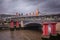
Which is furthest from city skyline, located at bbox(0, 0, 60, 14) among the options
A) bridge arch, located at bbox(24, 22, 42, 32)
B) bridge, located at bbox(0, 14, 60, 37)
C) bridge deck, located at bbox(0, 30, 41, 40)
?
bridge deck, located at bbox(0, 30, 41, 40)

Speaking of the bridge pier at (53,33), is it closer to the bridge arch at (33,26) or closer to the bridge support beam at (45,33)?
the bridge support beam at (45,33)

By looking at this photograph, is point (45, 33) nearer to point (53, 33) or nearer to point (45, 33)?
point (45, 33)

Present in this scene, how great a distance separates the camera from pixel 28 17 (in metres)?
2.24

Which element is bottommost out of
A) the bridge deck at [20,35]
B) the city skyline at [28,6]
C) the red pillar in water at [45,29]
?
the bridge deck at [20,35]

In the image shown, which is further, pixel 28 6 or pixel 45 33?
pixel 28 6

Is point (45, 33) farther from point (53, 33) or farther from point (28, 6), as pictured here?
point (28, 6)

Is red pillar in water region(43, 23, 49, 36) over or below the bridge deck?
over

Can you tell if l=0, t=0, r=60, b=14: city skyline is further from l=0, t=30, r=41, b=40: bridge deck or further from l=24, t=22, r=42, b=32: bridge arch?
l=0, t=30, r=41, b=40: bridge deck

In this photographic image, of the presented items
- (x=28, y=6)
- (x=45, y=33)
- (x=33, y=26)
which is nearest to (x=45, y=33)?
(x=45, y=33)

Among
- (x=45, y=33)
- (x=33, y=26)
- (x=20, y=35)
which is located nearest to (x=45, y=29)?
(x=45, y=33)

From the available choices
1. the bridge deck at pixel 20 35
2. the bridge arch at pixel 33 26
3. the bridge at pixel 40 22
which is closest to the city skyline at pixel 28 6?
the bridge at pixel 40 22

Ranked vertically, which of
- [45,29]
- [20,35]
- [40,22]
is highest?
[40,22]

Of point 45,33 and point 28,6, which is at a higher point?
point 28,6

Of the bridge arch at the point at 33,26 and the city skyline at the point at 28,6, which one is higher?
the city skyline at the point at 28,6
